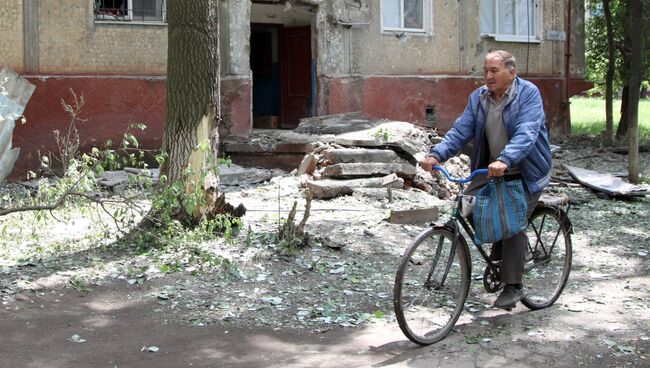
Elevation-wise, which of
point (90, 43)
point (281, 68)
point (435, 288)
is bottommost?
point (435, 288)

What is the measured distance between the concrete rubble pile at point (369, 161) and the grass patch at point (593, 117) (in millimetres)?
8019

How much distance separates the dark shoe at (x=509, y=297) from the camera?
583 centimetres

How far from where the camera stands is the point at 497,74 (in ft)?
18.6

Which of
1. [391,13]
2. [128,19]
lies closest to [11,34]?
[128,19]

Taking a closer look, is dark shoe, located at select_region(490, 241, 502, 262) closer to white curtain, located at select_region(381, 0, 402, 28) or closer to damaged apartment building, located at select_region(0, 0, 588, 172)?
damaged apartment building, located at select_region(0, 0, 588, 172)

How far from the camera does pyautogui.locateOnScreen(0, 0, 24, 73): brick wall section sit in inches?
533

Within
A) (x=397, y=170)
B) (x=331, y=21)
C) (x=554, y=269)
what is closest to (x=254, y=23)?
(x=331, y=21)

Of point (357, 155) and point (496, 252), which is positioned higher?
point (357, 155)

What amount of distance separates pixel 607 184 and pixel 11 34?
32.7 feet

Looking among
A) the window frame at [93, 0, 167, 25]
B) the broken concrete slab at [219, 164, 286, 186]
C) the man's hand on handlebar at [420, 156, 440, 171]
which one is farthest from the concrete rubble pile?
the man's hand on handlebar at [420, 156, 440, 171]

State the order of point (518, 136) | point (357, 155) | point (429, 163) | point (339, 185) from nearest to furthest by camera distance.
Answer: point (518, 136) < point (429, 163) < point (339, 185) < point (357, 155)

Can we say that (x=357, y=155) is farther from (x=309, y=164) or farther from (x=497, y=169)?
(x=497, y=169)

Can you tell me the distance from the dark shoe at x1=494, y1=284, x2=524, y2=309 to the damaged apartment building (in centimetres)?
982

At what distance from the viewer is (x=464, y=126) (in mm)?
5855
